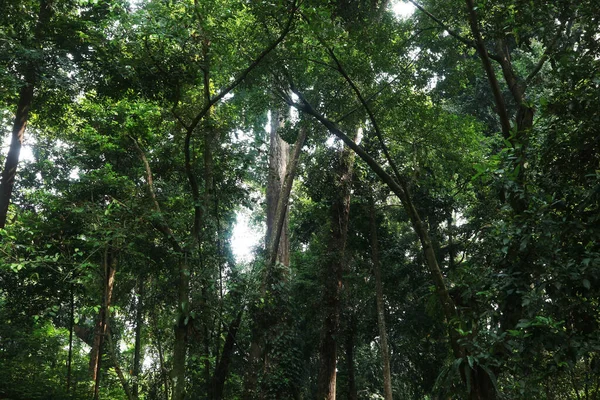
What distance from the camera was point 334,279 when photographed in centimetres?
939

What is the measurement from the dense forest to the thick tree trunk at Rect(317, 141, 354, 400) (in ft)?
0.13

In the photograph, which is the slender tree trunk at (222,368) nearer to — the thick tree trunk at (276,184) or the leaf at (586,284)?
the thick tree trunk at (276,184)

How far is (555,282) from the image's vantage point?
3109 mm

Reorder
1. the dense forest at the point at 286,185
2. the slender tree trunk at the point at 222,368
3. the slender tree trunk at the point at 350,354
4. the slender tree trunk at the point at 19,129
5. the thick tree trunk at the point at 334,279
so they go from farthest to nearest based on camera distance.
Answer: the slender tree trunk at the point at 350,354, the thick tree trunk at the point at 334,279, the slender tree trunk at the point at 19,129, the slender tree trunk at the point at 222,368, the dense forest at the point at 286,185

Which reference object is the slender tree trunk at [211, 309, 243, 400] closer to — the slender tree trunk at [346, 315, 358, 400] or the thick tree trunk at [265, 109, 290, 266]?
the thick tree trunk at [265, 109, 290, 266]

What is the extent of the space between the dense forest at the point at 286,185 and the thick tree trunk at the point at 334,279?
0.13ft

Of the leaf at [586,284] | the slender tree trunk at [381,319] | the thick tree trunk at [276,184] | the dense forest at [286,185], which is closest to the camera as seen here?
the leaf at [586,284]

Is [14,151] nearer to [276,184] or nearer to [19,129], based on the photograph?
[19,129]

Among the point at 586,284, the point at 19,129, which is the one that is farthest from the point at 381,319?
the point at 19,129

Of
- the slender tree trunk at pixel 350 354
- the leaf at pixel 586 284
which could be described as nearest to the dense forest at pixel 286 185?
the leaf at pixel 586 284

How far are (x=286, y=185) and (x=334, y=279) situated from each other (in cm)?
242

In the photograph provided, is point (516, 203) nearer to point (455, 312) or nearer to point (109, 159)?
point (455, 312)

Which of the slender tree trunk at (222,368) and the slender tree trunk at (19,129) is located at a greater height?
the slender tree trunk at (19,129)

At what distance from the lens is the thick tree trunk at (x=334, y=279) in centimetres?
859
